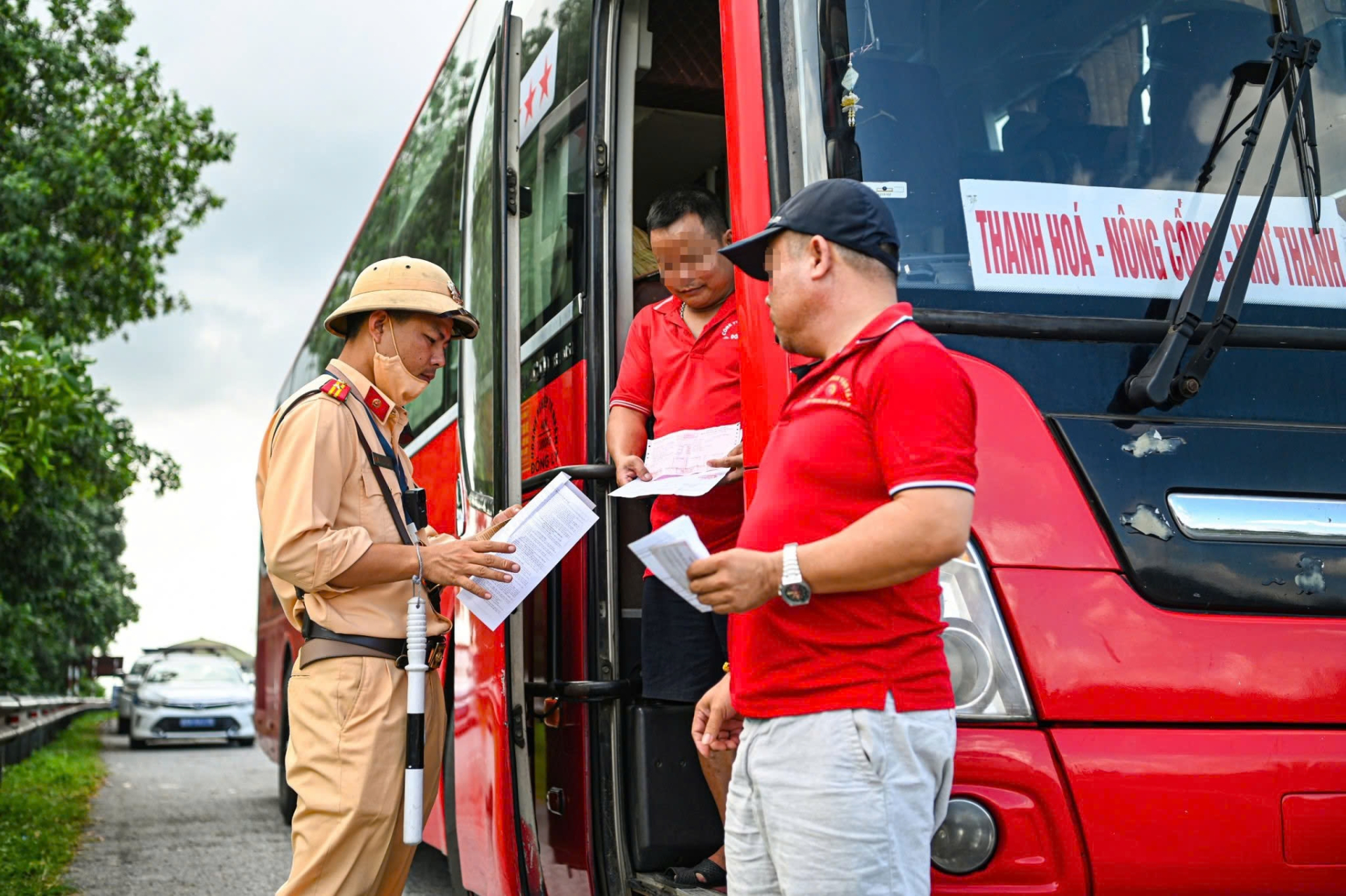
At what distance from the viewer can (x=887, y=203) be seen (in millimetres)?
2695

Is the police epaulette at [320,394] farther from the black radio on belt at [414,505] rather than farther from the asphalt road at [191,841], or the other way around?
the asphalt road at [191,841]

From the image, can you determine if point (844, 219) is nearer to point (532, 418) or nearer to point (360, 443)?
point (360, 443)

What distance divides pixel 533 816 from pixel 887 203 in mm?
1851

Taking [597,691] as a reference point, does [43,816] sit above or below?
below

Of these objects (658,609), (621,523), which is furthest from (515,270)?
(658,609)

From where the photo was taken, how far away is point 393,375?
3182mm

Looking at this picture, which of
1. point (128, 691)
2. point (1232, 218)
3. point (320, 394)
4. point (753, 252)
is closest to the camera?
point (753, 252)

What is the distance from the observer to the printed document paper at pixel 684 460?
9.98ft

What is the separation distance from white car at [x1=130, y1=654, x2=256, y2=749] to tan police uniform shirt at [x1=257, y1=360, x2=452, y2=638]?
1912 cm

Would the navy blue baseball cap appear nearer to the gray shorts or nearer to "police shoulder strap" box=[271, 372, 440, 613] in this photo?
the gray shorts

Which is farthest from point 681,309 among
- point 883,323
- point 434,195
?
point 434,195

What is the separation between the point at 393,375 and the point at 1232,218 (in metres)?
1.92

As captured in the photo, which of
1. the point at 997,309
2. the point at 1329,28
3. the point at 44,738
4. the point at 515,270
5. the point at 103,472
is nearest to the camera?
the point at 997,309

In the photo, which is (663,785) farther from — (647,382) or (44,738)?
(44,738)
